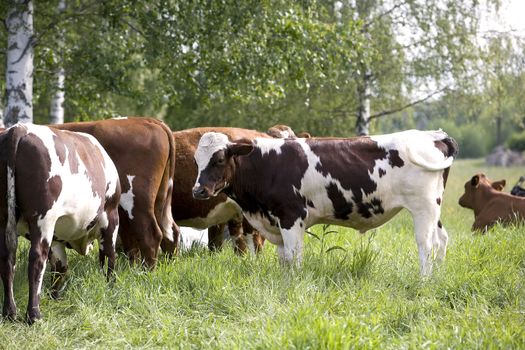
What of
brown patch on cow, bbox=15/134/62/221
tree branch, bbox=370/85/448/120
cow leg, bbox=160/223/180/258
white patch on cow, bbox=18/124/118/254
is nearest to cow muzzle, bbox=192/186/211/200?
white patch on cow, bbox=18/124/118/254

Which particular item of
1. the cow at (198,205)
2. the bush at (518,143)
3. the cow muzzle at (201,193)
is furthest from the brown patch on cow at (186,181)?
the bush at (518,143)

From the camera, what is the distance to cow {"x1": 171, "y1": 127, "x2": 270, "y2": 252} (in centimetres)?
848

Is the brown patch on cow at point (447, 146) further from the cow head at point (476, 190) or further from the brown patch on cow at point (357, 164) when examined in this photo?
the cow head at point (476, 190)

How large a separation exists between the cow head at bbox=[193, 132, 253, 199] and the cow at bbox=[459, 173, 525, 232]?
4510mm

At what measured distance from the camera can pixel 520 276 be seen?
6.88m

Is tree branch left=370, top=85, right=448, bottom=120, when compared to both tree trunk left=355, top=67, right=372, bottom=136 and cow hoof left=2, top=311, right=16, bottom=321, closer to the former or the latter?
tree trunk left=355, top=67, right=372, bottom=136

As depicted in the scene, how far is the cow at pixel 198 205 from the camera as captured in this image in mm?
8477

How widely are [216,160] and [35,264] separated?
7.26 ft

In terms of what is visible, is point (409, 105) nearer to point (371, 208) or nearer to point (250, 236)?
point (250, 236)

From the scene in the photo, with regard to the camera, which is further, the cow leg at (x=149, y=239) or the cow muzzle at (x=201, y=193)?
the cow leg at (x=149, y=239)

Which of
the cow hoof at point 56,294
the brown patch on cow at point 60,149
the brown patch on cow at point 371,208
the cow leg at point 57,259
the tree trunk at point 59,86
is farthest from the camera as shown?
the tree trunk at point 59,86

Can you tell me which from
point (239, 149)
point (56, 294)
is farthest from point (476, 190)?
point (56, 294)

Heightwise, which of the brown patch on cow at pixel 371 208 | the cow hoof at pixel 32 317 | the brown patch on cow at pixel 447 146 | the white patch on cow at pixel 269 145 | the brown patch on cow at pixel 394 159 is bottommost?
the cow hoof at pixel 32 317

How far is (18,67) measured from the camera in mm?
11703
